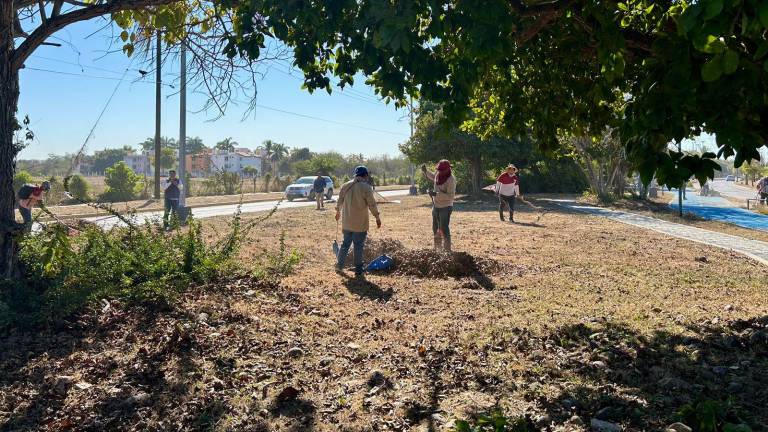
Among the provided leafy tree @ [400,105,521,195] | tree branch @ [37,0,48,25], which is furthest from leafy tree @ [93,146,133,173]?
tree branch @ [37,0,48,25]

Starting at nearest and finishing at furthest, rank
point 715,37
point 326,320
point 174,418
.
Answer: point 715,37 < point 174,418 < point 326,320

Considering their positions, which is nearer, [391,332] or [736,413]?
[736,413]

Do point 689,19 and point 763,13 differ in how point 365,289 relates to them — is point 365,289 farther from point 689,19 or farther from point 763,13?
point 763,13

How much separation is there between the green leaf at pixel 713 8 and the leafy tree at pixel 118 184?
33688 mm

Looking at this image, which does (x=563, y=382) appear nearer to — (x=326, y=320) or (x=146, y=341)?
(x=326, y=320)

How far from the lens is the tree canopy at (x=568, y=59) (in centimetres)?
318

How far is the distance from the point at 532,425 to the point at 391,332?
2180 mm

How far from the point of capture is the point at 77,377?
4102mm

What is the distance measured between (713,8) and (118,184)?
3416cm

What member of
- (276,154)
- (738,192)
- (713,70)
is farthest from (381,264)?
(276,154)

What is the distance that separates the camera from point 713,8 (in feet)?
7.46

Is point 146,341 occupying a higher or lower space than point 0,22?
lower

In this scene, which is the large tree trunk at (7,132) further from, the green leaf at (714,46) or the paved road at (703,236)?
the paved road at (703,236)

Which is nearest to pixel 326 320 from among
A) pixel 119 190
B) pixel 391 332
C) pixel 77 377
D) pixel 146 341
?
pixel 391 332
